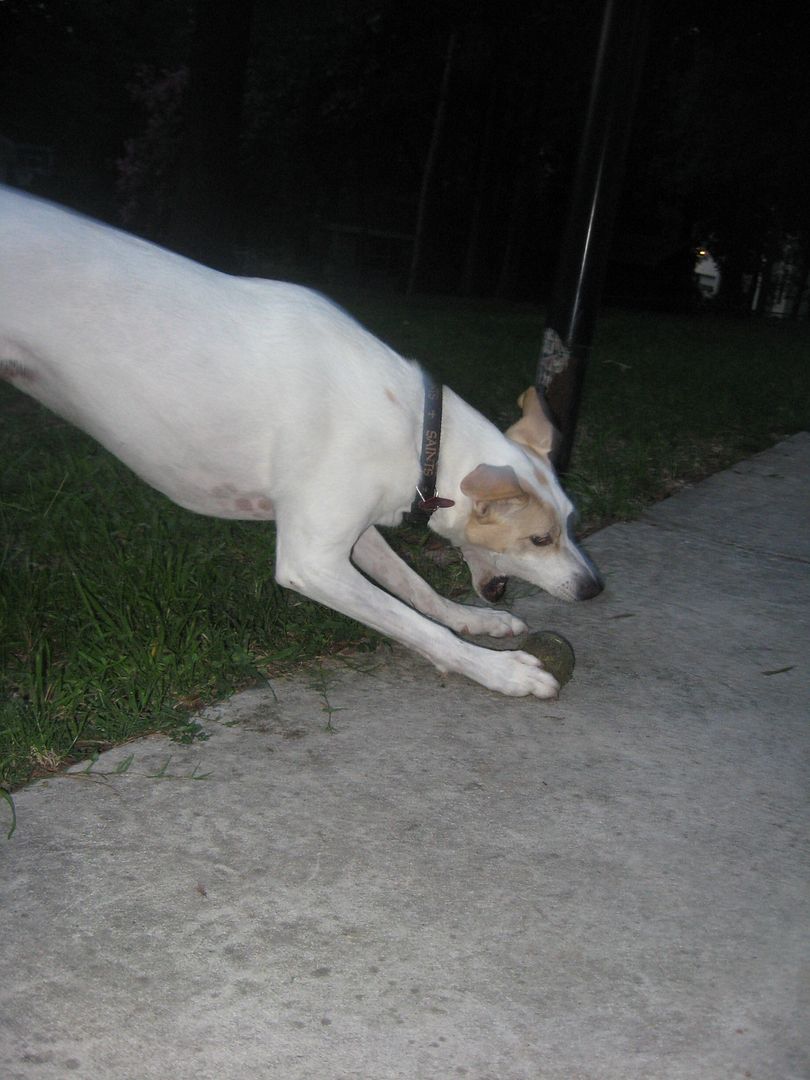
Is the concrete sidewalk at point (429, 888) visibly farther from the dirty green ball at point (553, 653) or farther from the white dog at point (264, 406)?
the white dog at point (264, 406)

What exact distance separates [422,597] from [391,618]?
561 millimetres

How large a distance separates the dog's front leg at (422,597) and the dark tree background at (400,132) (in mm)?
8324

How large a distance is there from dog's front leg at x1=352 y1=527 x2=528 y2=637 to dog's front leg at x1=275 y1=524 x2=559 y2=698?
454 mm

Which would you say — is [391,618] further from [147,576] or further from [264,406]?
[147,576]

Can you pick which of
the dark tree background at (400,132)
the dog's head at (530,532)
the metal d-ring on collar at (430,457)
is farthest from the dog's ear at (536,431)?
the dark tree background at (400,132)

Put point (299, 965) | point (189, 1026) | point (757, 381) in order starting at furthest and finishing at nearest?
point (757, 381) < point (299, 965) < point (189, 1026)

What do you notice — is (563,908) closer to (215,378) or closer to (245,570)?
(215,378)

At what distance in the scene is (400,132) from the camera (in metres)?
33.3

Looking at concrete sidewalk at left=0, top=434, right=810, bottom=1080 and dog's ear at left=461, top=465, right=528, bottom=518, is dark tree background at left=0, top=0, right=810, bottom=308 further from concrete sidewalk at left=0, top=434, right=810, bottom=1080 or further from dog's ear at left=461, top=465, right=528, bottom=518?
concrete sidewalk at left=0, top=434, right=810, bottom=1080

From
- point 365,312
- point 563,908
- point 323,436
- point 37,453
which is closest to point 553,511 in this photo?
point 323,436

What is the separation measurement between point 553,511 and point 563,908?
1.55m

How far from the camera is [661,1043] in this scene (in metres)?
2.05

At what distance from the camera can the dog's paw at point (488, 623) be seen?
3.94 meters

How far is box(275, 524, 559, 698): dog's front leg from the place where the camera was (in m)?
3.41
